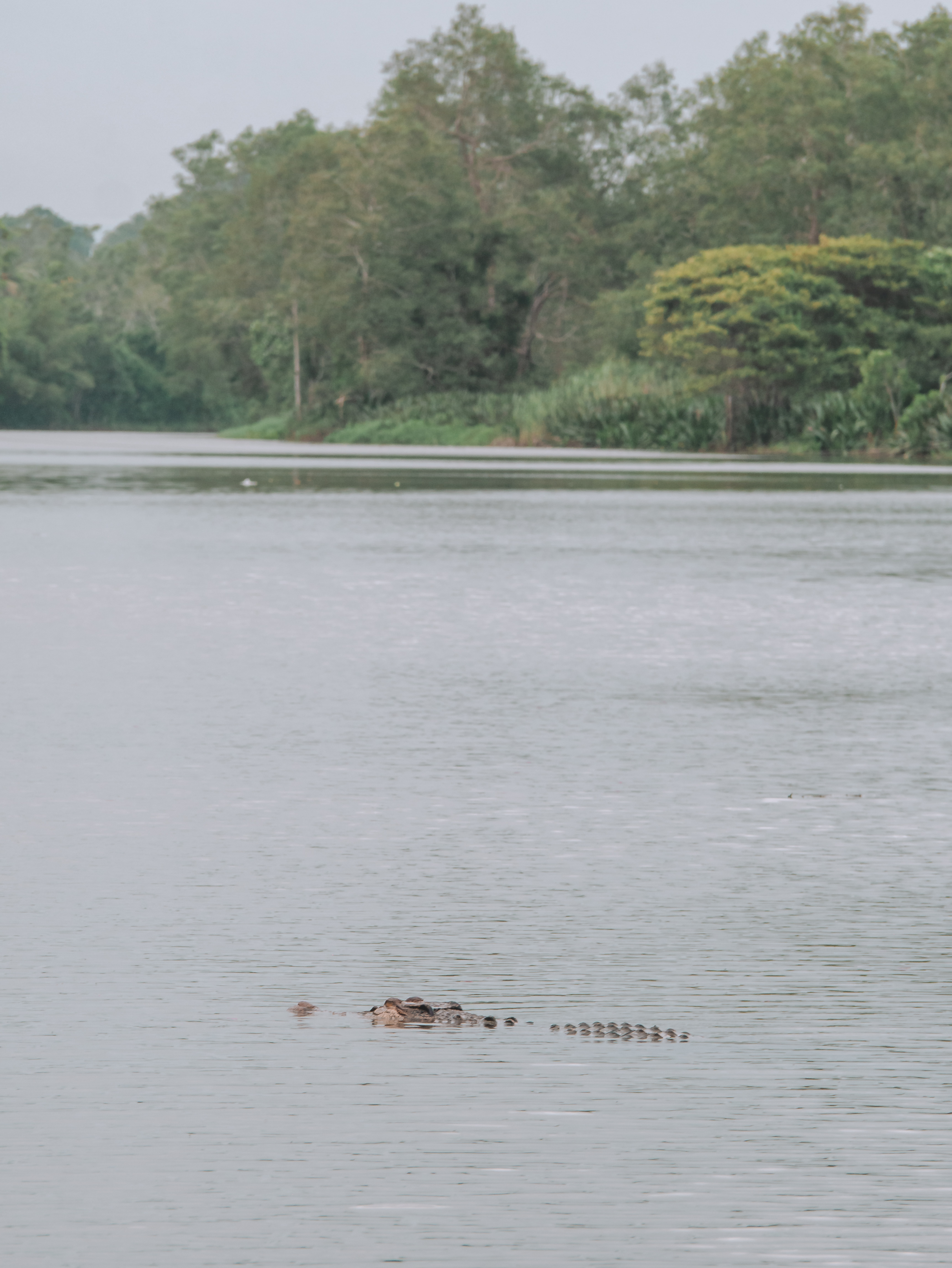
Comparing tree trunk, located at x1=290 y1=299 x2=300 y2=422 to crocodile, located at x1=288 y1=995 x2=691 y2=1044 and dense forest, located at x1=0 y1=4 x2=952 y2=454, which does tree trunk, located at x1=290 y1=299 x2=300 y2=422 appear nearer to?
dense forest, located at x1=0 y1=4 x2=952 y2=454

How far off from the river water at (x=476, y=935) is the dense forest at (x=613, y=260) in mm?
46254

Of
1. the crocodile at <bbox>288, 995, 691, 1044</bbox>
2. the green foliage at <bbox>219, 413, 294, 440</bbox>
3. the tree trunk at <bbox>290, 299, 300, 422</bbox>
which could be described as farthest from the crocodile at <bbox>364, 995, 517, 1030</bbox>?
the green foliage at <bbox>219, 413, 294, 440</bbox>

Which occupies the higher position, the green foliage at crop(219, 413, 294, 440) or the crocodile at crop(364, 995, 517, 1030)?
the crocodile at crop(364, 995, 517, 1030)

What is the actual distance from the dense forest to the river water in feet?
152

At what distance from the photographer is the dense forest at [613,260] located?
66.2m

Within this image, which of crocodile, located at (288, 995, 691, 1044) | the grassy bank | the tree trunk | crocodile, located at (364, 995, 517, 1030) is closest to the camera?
crocodile, located at (288, 995, 691, 1044)

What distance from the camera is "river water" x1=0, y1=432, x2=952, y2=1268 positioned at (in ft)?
12.5

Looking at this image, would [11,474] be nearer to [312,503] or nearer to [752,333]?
[312,503]

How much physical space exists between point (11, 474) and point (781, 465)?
61.8 ft

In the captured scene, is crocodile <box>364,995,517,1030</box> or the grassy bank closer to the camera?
crocodile <box>364,995,517,1030</box>

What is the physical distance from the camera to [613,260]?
96125 millimetres

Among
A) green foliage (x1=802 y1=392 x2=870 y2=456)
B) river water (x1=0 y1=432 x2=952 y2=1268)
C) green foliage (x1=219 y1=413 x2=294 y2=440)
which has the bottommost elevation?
green foliage (x1=219 y1=413 x2=294 y2=440)

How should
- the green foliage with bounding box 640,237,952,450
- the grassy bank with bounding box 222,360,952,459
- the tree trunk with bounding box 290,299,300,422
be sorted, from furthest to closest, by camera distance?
the tree trunk with bounding box 290,299,300,422 → the green foliage with bounding box 640,237,952,450 → the grassy bank with bounding box 222,360,952,459

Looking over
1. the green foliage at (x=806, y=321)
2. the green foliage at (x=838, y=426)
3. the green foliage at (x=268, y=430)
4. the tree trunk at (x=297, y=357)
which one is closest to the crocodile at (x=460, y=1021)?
the green foliage at (x=838, y=426)
